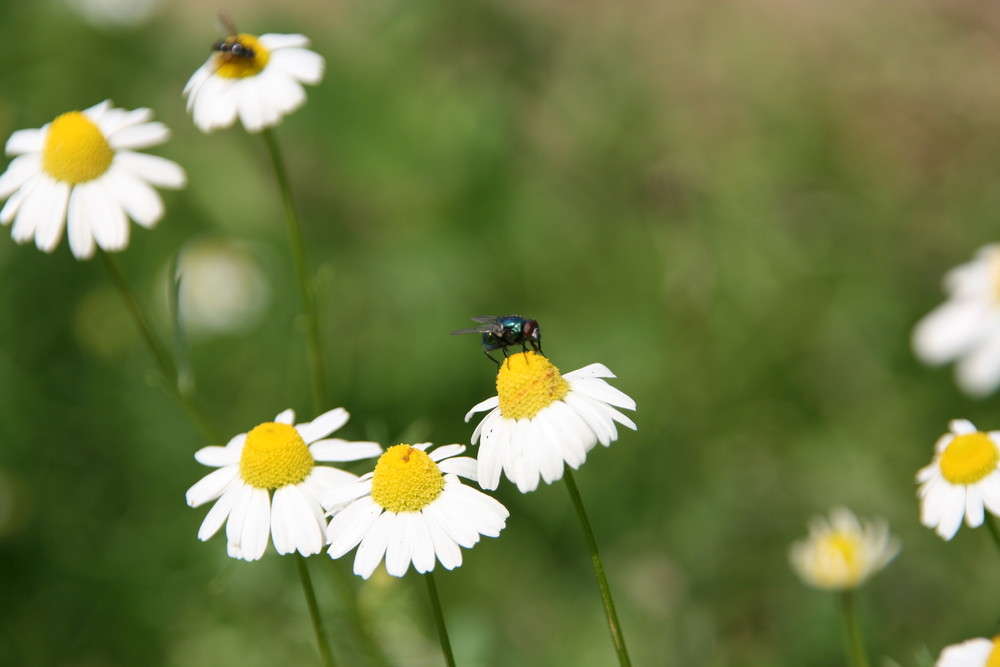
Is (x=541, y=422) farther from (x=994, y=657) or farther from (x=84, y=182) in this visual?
(x=84, y=182)

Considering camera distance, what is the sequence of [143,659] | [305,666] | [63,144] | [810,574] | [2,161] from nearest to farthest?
[63,144]
[810,574]
[305,666]
[143,659]
[2,161]

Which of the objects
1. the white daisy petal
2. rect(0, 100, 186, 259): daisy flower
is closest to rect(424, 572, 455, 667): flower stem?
the white daisy petal

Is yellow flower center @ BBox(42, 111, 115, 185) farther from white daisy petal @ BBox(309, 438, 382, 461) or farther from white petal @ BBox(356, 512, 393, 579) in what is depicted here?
white petal @ BBox(356, 512, 393, 579)

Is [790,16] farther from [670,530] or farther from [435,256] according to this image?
[670,530]

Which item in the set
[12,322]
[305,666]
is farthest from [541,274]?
[12,322]

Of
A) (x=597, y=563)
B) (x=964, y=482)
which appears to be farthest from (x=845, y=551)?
(x=597, y=563)

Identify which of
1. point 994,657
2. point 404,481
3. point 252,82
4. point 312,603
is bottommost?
point 994,657
